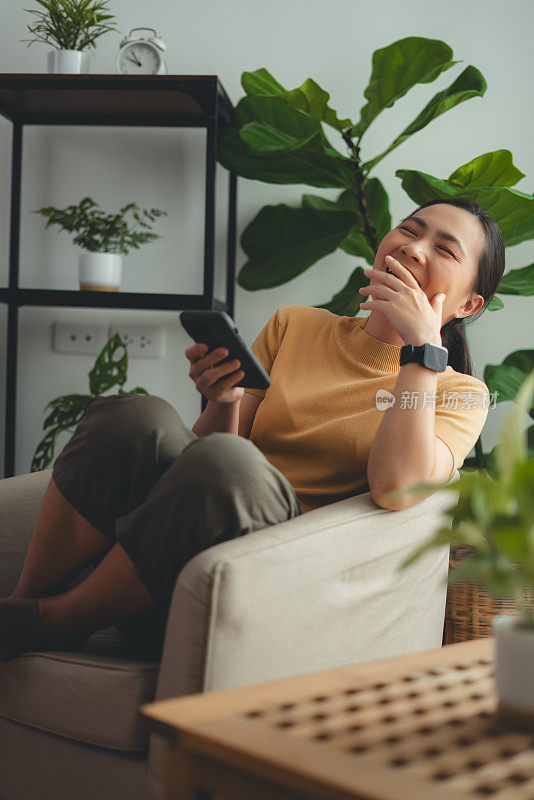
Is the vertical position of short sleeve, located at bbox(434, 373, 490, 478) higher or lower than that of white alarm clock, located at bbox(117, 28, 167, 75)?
lower

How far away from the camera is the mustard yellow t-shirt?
125 cm

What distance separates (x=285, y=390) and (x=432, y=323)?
0.99ft

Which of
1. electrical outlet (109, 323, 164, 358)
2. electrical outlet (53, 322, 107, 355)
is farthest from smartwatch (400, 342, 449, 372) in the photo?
electrical outlet (53, 322, 107, 355)

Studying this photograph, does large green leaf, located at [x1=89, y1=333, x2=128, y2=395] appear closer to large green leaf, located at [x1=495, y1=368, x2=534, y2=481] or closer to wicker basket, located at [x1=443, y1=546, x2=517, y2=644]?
wicker basket, located at [x1=443, y1=546, x2=517, y2=644]

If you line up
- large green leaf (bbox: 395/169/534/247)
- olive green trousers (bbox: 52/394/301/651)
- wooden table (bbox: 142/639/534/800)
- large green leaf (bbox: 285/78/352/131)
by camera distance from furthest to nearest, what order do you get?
large green leaf (bbox: 285/78/352/131) < large green leaf (bbox: 395/169/534/247) < olive green trousers (bbox: 52/394/301/651) < wooden table (bbox: 142/639/534/800)

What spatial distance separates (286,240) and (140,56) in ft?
1.97

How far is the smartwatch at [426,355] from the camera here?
1.14m

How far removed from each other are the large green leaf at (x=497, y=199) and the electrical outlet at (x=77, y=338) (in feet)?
3.17

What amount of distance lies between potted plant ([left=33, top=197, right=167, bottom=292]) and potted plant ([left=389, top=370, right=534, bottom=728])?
4.99 feet

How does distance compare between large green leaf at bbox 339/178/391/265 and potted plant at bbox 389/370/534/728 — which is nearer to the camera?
potted plant at bbox 389/370/534/728

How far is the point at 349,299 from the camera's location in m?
1.83

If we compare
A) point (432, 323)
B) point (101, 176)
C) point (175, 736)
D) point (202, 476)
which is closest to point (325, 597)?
point (202, 476)

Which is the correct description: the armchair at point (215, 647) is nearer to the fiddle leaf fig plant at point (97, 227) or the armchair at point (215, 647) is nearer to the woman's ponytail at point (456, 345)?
the woman's ponytail at point (456, 345)

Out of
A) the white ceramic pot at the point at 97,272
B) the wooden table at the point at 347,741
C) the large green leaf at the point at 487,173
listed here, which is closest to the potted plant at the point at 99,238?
the white ceramic pot at the point at 97,272
